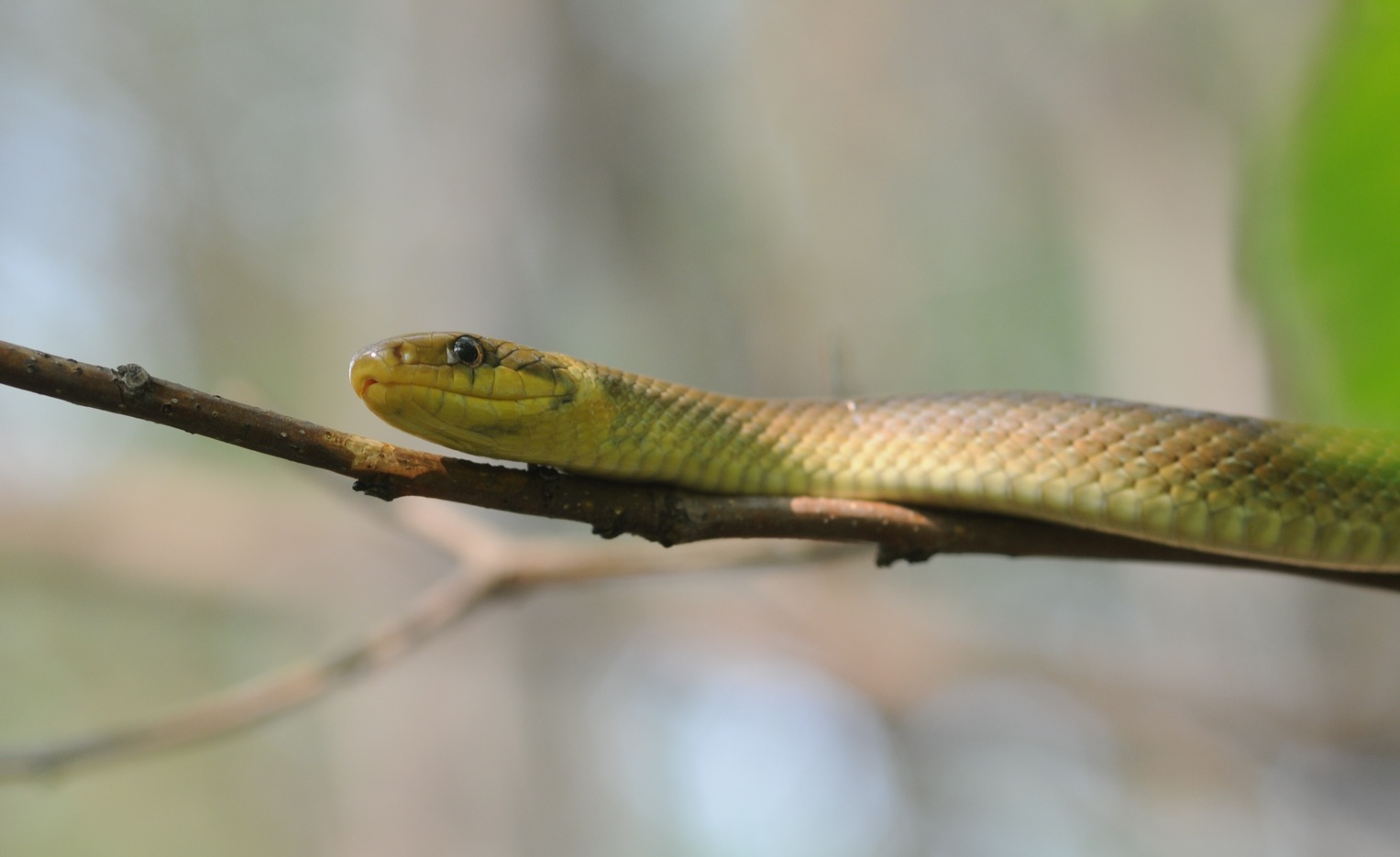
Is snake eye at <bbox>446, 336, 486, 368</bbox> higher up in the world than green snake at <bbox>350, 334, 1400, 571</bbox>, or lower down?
higher up

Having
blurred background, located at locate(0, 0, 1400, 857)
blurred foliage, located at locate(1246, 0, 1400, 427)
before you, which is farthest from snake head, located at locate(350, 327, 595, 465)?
blurred background, located at locate(0, 0, 1400, 857)

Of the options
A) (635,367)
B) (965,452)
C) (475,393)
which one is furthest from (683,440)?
(635,367)

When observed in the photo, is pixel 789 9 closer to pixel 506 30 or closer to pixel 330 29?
pixel 506 30

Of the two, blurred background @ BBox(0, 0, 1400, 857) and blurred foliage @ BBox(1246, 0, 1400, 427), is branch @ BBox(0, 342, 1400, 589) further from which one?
blurred background @ BBox(0, 0, 1400, 857)

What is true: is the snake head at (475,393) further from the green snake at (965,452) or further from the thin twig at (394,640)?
the thin twig at (394,640)

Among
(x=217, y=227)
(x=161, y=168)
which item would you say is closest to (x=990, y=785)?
(x=217, y=227)

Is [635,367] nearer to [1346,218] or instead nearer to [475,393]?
[475,393]
